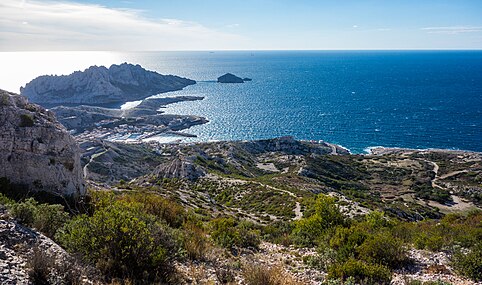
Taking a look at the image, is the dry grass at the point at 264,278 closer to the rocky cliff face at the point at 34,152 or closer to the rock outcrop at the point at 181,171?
the rocky cliff face at the point at 34,152

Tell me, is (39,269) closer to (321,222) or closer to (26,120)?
(26,120)

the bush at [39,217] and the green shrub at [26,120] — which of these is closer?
the bush at [39,217]

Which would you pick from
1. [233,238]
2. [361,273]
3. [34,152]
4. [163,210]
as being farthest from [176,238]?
[34,152]

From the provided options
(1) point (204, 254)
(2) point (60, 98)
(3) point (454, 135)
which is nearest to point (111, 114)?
(2) point (60, 98)

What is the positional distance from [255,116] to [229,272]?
160378 millimetres

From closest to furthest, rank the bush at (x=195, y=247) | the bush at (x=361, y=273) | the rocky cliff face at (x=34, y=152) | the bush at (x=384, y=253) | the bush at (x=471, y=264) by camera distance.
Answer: the bush at (x=361, y=273) < the bush at (x=471, y=264) < the bush at (x=195, y=247) < the bush at (x=384, y=253) < the rocky cliff face at (x=34, y=152)

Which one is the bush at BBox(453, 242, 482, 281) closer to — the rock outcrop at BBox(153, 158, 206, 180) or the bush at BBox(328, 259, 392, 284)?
the bush at BBox(328, 259, 392, 284)

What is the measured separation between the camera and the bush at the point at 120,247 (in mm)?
8797

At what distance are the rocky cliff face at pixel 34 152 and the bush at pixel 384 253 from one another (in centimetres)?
1549

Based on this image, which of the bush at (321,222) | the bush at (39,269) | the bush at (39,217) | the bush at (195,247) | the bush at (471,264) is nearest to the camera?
the bush at (39,269)

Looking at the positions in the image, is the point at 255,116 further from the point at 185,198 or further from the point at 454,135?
the point at 185,198

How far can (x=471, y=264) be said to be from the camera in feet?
37.0

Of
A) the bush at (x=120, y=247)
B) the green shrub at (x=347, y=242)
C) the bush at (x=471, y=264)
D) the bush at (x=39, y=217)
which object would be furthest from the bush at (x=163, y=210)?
the bush at (x=471, y=264)

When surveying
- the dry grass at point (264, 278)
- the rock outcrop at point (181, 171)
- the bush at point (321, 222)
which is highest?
the dry grass at point (264, 278)
